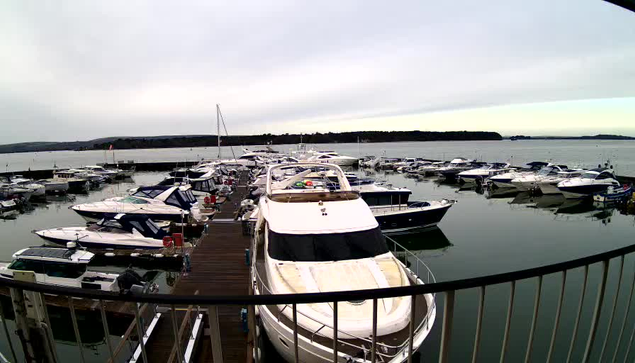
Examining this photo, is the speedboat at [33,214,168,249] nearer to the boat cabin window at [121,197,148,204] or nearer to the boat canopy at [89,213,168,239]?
the boat canopy at [89,213,168,239]

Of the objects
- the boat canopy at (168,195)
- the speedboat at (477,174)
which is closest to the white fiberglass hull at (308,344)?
the boat canopy at (168,195)

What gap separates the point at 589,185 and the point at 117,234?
1345 inches

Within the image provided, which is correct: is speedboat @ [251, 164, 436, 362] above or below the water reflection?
above

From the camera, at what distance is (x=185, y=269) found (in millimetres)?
9578

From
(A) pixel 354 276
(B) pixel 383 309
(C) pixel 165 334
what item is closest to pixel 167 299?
(B) pixel 383 309

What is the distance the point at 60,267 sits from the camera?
1026cm

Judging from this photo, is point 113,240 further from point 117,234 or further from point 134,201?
point 134,201

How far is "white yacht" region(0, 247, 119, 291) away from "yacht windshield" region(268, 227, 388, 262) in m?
6.79

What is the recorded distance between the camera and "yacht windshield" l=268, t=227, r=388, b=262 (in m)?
6.77

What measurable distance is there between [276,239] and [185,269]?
4260mm

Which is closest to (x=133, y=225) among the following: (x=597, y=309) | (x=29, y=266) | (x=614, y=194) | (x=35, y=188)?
(x=29, y=266)

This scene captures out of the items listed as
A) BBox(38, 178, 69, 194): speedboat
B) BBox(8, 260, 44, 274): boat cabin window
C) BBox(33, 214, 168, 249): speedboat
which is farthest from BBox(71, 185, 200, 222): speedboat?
BBox(38, 178, 69, 194): speedboat

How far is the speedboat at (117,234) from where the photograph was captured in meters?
14.2

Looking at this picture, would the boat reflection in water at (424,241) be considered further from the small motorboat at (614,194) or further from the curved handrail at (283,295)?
the small motorboat at (614,194)
